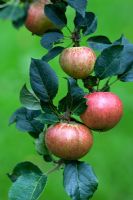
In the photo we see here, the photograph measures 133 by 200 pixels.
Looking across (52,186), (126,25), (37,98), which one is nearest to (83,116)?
(37,98)

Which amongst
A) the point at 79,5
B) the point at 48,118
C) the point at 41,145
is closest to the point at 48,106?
the point at 48,118

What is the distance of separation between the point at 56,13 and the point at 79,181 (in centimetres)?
43

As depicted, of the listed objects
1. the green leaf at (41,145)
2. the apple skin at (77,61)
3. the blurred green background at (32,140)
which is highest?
the apple skin at (77,61)

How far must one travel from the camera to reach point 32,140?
12.6ft

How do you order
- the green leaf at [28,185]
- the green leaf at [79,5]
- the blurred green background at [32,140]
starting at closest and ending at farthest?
the green leaf at [79,5] → the green leaf at [28,185] → the blurred green background at [32,140]

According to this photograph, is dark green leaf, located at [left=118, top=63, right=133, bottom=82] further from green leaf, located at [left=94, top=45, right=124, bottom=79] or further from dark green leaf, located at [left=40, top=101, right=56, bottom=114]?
dark green leaf, located at [left=40, top=101, right=56, bottom=114]

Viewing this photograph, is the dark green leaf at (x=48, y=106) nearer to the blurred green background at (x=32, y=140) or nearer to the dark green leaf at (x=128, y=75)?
the dark green leaf at (x=128, y=75)

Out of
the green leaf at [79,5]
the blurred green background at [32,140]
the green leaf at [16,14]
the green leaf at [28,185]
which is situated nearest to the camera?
the green leaf at [16,14]

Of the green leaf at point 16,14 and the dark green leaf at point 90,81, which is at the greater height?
the green leaf at point 16,14

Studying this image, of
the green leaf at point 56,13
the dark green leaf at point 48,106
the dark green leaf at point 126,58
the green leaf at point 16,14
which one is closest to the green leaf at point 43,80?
the dark green leaf at point 48,106

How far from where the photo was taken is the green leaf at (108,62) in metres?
1.40

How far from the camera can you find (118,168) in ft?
12.0

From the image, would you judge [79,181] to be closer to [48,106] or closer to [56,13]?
[48,106]

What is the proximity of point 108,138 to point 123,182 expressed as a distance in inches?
16.5
